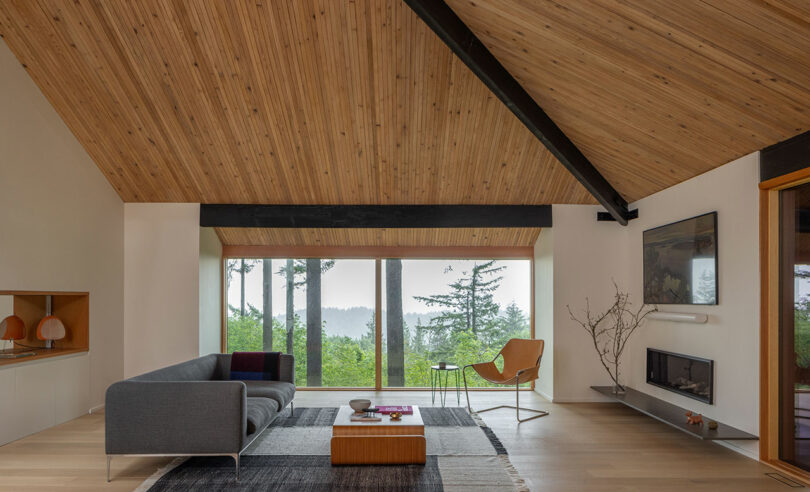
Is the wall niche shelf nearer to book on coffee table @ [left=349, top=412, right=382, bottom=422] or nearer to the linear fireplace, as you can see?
book on coffee table @ [left=349, top=412, right=382, bottom=422]

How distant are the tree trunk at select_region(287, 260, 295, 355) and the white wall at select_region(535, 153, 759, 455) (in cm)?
339

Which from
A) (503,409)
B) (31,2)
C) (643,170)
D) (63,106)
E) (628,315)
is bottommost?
(503,409)

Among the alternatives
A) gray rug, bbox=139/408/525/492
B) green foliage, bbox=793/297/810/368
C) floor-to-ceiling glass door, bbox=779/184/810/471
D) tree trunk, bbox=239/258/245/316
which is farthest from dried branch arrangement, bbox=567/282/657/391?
tree trunk, bbox=239/258/245/316

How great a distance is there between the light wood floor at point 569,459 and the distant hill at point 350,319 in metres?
2.08

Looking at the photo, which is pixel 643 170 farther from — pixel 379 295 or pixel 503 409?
pixel 379 295

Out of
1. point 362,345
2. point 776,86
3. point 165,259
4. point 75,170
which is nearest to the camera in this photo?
point 776,86

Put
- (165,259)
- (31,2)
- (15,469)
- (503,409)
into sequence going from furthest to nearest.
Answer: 1. (165,259)
2. (503,409)
3. (31,2)
4. (15,469)

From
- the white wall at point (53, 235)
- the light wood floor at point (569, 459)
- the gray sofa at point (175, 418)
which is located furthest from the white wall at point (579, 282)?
the white wall at point (53, 235)

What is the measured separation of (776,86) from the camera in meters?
3.68

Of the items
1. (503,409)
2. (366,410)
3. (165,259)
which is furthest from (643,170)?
(165,259)

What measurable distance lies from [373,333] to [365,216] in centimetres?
176

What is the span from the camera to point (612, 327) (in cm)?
714

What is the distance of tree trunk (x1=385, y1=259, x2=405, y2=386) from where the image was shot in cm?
795

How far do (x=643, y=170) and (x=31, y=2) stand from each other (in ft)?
19.1
